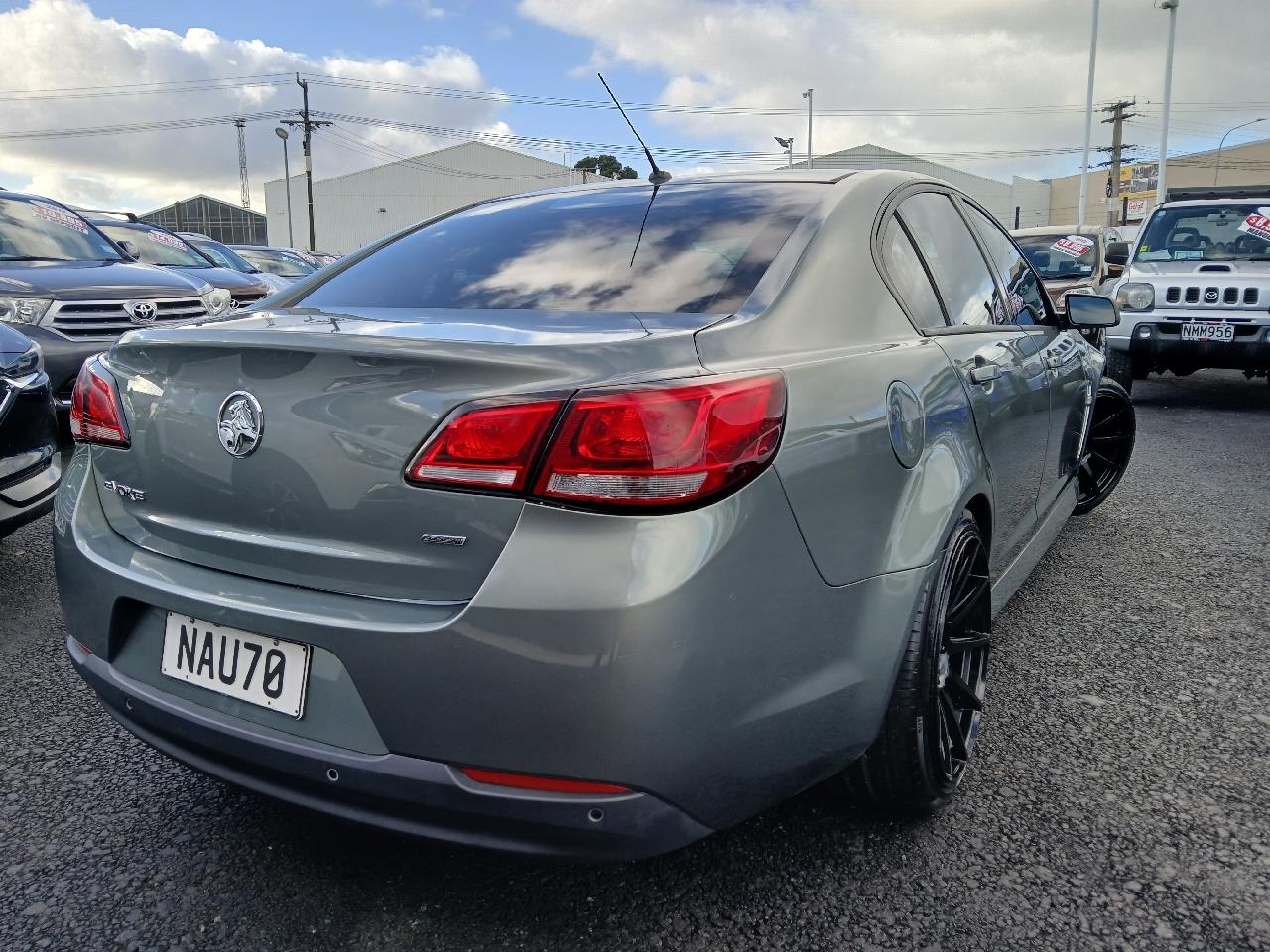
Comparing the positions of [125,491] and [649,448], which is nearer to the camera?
[649,448]

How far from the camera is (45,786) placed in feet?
7.91

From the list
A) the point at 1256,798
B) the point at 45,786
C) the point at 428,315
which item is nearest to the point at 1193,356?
the point at 1256,798

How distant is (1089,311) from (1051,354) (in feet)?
1.75

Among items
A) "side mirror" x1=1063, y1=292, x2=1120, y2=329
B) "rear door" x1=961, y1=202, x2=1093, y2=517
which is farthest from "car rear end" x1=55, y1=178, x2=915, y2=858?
"side mirror" x1=1063, y1=292, x2=1120, y2=329

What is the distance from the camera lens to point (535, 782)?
1.57m

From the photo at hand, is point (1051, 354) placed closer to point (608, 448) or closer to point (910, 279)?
point (910, 279)

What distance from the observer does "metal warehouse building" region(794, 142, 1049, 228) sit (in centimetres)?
5238

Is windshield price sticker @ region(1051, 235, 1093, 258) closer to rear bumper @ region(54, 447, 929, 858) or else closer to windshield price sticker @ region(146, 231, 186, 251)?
windshield price sticker @ region(146, 231, 186, 251)

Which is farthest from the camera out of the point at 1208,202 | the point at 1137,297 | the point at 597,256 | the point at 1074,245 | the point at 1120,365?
the point at 1074,245

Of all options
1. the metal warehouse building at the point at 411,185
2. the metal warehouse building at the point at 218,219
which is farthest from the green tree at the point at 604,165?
the metal warehouse building at the point at 218,219

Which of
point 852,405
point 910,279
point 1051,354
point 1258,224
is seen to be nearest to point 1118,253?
point 1258,224

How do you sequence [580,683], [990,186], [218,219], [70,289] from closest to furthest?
[580,683], [70,289], [990,186], [218,219]

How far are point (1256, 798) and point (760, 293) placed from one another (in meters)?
1.66

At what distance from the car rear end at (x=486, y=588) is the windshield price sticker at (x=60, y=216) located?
6385 millimetres
